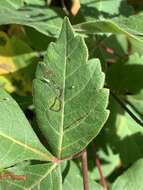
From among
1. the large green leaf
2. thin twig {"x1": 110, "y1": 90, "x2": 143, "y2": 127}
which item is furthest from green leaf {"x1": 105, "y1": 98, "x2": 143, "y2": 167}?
the large green leaf

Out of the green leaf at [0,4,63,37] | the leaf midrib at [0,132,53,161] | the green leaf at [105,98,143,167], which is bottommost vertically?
the green leaf at [105,98,143,167]

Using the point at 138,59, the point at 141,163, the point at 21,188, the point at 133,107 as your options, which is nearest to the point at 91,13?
the point at 138,59

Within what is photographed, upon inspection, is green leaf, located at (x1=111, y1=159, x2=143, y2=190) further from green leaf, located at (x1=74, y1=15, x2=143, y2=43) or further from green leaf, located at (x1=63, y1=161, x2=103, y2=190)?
green leaf, located at (x1=74, y1=15, x2=143, y2=43)

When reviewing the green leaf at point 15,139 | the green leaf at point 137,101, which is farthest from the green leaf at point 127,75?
the green leaf at point 15,139

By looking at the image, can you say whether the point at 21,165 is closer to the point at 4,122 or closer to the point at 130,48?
the point at 4,122

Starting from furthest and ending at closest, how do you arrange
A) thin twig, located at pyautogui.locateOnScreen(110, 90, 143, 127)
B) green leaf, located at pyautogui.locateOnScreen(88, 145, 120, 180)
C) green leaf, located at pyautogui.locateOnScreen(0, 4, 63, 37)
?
green leaf, located at pyautogui.locateOnScreen(88, 145, 120, 180) → thin twig, located at pyautogui.locateOnScreen(110, 90, 143, 127) → green leaf, located at pyautogui.locateOnScreen(0, 4, 63, 37)

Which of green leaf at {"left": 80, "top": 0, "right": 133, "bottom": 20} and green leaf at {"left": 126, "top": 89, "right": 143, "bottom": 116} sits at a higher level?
green leaf at {"left": 80, "top": 0, "right": 133, "bottom": 20}
